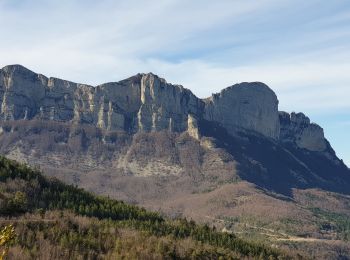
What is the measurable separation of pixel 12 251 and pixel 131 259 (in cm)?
2724

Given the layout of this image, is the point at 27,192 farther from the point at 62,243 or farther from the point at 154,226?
the point at 62,243

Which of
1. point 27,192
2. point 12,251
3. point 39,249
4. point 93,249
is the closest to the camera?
point 12,251

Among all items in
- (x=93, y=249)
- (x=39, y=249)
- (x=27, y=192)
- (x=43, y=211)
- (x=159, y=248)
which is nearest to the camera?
(x=39, y=249)

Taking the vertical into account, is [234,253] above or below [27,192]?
below

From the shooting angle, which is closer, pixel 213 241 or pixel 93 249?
pixel 93 249

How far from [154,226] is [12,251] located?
7755 cm

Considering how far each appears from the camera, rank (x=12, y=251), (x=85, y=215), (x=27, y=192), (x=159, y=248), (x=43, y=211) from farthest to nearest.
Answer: (x=27, y=192)
(x=85, y=215)
(x=43, y=211)
(x=159, y=248)
(x=12, y=251)

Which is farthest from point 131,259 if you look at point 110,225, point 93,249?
point 110,225

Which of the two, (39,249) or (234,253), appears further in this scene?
(234,253)

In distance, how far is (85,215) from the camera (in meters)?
187

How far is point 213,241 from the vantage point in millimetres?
195375

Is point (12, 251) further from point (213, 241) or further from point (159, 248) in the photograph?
point (213, 241)

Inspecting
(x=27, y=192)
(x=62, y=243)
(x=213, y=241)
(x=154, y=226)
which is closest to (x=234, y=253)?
(x=213, y=241)

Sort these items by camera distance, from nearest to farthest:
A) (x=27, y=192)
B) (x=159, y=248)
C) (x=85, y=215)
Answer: (x=159, y=248) → (x=85, y=215) → (x=27, y=192)
